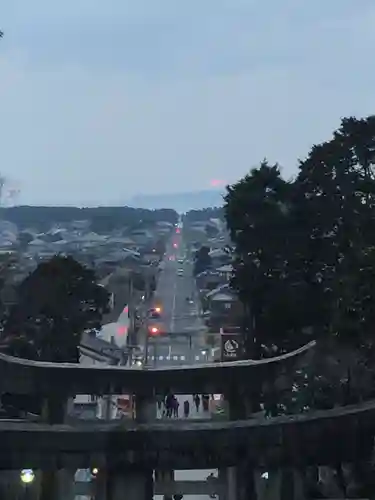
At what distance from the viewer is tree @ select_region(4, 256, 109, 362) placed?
14094 mm

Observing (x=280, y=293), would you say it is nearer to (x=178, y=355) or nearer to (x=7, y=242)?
(x=178, y=355)

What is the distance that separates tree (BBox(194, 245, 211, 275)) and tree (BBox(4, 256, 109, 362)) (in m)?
23.9

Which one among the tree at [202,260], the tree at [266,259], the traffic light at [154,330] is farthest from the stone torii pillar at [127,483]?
the tree at [202,260]

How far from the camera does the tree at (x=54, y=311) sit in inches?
555

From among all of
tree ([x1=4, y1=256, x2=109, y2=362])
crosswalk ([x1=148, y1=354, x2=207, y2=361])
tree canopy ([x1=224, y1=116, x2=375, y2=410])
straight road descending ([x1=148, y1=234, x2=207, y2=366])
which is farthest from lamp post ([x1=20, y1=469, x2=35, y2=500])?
crosswalk ([x1=148, y1=354, x2=207, y2=361])

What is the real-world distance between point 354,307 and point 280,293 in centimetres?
381

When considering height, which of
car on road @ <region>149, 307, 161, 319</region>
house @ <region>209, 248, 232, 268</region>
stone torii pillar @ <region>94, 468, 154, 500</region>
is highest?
house @ <region>209, 248, 232, 268</region>

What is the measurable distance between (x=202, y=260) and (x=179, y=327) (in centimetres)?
1069

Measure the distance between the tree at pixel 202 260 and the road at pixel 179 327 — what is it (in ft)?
3.40

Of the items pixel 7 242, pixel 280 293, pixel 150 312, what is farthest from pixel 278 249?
pixel 7 242

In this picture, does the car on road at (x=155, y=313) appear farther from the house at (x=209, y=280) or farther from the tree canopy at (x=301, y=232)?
the tree canopy at (x=301, y=232)

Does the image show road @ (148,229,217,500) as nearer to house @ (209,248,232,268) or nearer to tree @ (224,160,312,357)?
house @ (209,248,232,268)

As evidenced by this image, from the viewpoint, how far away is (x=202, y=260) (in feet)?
138

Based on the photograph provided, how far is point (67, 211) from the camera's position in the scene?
5406 cm
